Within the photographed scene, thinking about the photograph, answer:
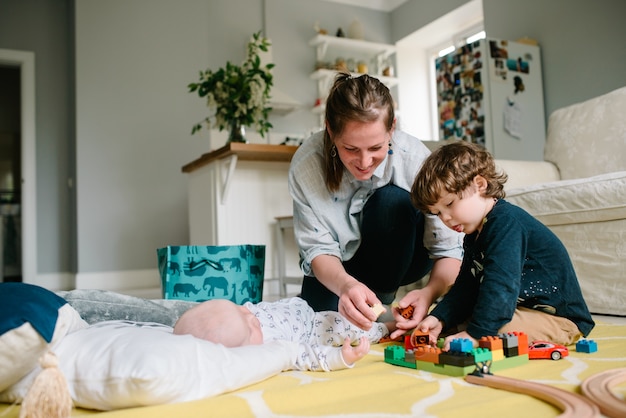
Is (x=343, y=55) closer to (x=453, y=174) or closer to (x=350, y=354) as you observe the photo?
(x=453, y=174)

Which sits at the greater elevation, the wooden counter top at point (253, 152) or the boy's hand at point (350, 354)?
the wooden counter top at point (253, 152)

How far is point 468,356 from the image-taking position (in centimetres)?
94

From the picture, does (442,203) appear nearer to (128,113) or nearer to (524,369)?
(524,369)

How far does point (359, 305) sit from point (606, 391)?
44 cm

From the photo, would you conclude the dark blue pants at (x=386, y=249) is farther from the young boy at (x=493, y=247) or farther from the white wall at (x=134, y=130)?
the white wall at (x=134, y=130)

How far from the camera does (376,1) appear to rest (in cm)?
565

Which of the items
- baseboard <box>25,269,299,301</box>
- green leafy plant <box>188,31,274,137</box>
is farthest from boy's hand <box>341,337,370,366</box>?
baseboard <box>25,269,299,301</box>

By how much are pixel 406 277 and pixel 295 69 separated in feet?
12.9

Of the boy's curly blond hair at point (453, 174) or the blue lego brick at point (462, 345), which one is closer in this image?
the blue lego brick at point (462, 345)

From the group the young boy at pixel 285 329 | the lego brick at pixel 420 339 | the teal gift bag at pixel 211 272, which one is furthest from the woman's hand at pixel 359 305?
the teal gift bag at pixel 211 272

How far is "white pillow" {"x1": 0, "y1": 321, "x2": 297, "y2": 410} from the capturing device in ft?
2.54

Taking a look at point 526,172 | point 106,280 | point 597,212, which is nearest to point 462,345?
point 597,212

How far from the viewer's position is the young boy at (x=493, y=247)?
1146mm

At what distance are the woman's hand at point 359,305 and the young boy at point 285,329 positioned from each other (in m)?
0.05
